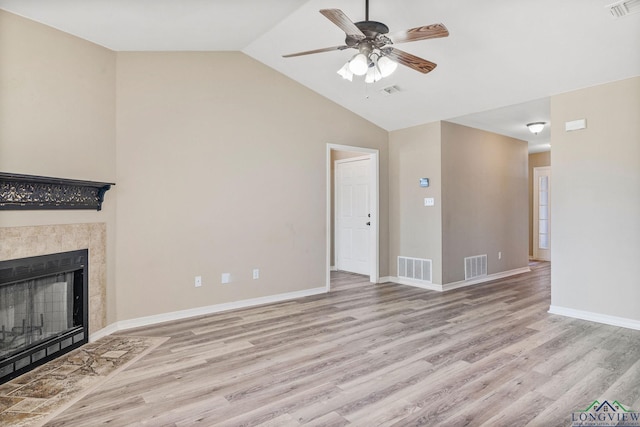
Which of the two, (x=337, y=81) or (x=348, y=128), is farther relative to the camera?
(x=348, y=128)

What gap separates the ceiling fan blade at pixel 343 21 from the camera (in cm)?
236

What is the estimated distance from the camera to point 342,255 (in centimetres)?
724

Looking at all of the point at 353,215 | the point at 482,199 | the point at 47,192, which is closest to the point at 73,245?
the point at 47,192

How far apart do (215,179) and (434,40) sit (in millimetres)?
2898

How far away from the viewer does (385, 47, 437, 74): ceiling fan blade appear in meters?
2.92

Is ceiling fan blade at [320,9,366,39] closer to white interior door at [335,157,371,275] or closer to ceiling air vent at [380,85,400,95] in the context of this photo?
ceiling air vent at [380,85,400,95]

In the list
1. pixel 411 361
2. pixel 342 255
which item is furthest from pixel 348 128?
pixel 411 361

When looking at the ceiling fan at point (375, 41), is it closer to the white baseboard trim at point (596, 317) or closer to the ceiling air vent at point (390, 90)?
the ceiling air vent at point (390, 90)

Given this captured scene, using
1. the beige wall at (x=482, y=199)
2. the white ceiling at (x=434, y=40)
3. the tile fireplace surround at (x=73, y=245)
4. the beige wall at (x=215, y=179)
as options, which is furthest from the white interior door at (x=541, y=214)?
the tile fireplace surround at (x=73, y=245)

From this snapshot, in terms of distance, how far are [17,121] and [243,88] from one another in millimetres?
2419

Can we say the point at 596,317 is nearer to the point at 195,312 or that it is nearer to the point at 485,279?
the point at 485,279

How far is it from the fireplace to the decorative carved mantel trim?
43 centimetres

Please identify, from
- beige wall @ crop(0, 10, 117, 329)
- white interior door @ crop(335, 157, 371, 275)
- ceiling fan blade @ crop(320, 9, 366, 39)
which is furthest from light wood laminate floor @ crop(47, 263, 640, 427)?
ceiling fan blade @ crop(320, 9, 366, 39)

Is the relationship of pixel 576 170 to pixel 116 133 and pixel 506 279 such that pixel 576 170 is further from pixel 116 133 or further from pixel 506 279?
pixel 116 133
